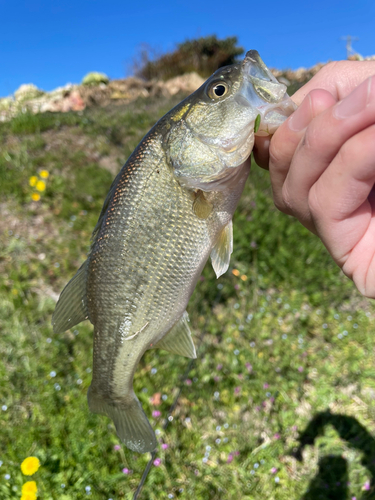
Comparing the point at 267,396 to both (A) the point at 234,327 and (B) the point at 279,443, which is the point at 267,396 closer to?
(B) the point at 279,443

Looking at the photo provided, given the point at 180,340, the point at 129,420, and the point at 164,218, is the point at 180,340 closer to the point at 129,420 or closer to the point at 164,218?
the point at 129,420

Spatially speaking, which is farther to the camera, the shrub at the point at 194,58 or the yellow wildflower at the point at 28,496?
the shrub at the point at 194,58

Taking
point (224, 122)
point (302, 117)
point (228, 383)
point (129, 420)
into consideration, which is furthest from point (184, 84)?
point (129, 420)

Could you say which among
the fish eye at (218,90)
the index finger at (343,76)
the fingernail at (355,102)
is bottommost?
the fingernail at (355,102)

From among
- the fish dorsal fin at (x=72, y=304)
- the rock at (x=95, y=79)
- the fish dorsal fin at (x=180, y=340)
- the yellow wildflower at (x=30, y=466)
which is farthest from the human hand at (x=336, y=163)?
the rock at (x=95, y=79)

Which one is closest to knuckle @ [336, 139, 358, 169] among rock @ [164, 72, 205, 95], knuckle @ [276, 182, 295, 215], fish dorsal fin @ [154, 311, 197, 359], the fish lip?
knuckle @ [276, 182, 295, 215]

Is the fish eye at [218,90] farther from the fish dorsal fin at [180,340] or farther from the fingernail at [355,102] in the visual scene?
the fish dorsal fin at [180,340]

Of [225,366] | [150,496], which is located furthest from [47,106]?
[150,496]
